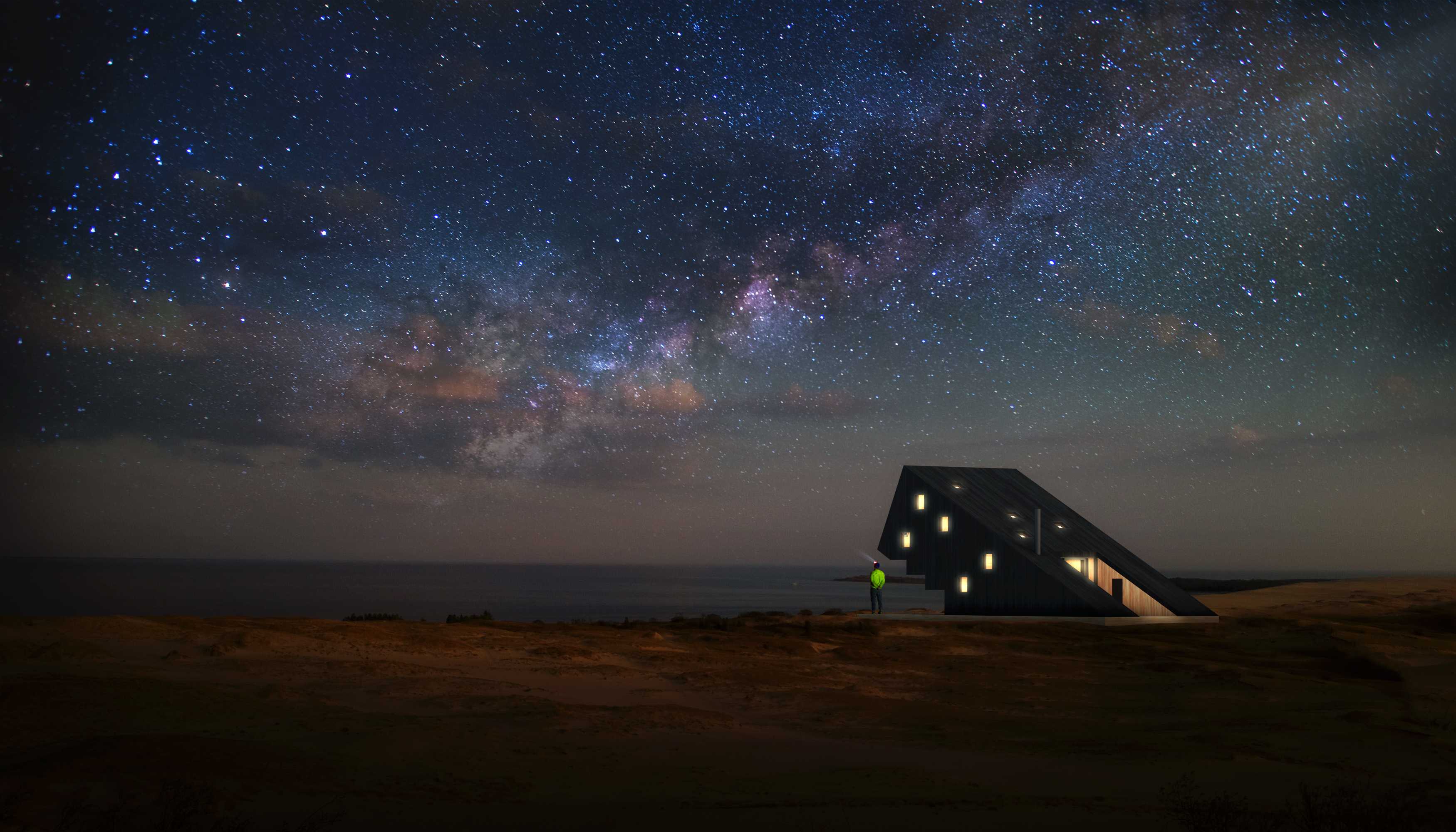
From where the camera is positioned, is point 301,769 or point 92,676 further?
point 92,676

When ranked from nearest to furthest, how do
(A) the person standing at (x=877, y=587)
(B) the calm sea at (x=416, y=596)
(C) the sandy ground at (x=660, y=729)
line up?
1. (C) the sandy ground at (x=660, y=729)
2. (A) the person standing at (x=877, y=587)
3. (B) the calm sea at (x=416, y=596)

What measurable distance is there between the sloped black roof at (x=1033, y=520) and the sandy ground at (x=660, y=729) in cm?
874

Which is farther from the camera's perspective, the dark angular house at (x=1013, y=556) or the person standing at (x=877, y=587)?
A: the person standing at (x=877, y=587)

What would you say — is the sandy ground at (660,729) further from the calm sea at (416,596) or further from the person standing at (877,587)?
the calm sea at (416,596)

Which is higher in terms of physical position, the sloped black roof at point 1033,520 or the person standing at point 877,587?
the sloped black roof at point 1033,520

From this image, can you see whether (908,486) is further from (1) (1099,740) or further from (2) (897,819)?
(2) (897,819)

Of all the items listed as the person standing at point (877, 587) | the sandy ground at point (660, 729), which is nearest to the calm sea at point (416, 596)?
the person standing at point (877, 587)

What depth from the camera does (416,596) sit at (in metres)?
94.7

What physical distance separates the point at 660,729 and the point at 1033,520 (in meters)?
25.1

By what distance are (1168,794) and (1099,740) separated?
10.9 feet

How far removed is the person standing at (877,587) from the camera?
3338 centimetres

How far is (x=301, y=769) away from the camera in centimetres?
896

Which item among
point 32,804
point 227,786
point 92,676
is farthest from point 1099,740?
point 92,676

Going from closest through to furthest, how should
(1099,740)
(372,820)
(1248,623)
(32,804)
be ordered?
(32,804)
(372,820)
(1099,740)
(1248,623)
